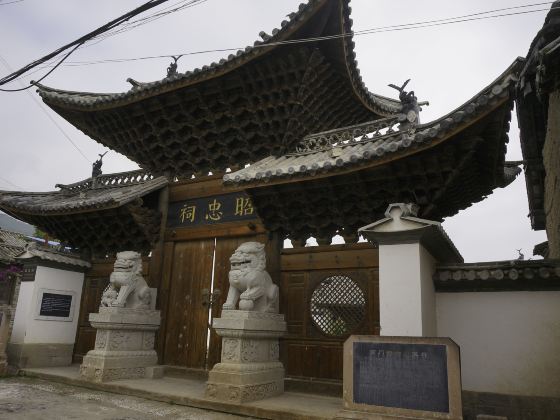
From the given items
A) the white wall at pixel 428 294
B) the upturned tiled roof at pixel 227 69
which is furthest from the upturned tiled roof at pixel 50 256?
the white wall at pixel 428 294

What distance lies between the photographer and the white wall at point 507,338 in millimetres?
5180

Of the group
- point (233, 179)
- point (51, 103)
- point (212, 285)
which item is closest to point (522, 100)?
point (233, 179)

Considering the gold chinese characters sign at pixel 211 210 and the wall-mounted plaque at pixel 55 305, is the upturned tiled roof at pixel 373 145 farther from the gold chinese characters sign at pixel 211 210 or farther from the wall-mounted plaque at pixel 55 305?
the wall-mounted plaque at pixel 55 305

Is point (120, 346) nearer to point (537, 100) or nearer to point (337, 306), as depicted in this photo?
point (337, 306)

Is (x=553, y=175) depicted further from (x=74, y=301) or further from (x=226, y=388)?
(x=74, y=301)

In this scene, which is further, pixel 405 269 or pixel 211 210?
pixel 211 210

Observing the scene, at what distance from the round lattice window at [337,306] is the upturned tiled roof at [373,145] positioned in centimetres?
190

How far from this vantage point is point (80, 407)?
5988mm

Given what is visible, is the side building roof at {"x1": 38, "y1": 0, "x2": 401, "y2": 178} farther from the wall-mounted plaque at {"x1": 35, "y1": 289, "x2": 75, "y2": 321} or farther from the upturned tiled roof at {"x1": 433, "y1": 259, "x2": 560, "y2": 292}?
the upturned tiled roof at {"x1": 433, "y1": 259, "x2": 560, "y2": 292}

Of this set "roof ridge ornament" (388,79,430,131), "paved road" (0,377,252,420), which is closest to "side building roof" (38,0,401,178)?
"roof ridge ornament" (388,79,430,131)

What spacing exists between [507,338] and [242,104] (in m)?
5.83

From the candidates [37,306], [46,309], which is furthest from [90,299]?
[37,306]

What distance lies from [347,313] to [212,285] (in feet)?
9.05

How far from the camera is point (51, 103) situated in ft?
32.0
